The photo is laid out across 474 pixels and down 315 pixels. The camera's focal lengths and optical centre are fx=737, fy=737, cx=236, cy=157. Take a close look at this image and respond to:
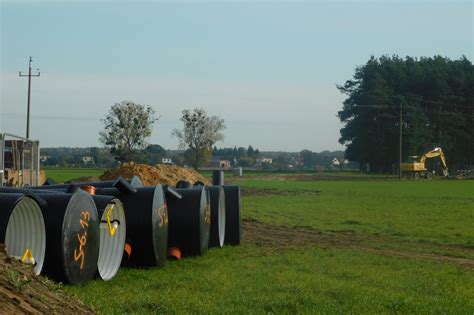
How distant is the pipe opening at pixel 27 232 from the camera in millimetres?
9109

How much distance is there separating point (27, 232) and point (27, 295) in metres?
3.40

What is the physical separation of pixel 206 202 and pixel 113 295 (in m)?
5.83

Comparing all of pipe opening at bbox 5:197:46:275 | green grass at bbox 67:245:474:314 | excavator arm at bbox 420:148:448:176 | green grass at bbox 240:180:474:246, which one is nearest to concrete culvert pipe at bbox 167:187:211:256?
green grass at bbox 67:245:474:314

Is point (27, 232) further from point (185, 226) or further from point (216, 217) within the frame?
point (216, 217)

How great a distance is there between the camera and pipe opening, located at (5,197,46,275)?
29.9 ft

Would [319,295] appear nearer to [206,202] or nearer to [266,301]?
[266,301]

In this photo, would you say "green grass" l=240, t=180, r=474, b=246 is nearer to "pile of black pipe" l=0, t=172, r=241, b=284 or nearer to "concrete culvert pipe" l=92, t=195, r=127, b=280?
"pile of black pipe" l=0, t=172, r=241, b=284

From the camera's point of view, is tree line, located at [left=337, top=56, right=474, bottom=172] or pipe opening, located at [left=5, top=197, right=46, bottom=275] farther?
tree line, located at [left=337, top=56, right=474, bottom=172]

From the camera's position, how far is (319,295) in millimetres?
9867

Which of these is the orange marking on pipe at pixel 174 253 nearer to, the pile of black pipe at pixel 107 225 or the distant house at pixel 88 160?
the pile of black pipe at pixel 107 225

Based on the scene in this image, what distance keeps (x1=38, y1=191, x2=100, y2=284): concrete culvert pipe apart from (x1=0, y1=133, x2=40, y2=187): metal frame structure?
11.8 meters

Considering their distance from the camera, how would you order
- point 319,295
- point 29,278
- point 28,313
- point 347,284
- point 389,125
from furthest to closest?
point 389,125 → point 347,284 → point 319,295 → point 29,278 → point 28,313

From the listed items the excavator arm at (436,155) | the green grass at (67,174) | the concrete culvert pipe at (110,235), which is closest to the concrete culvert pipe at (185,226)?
the concrete culvert pipe at (110,235)

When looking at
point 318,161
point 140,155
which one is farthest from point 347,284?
point 318,161
